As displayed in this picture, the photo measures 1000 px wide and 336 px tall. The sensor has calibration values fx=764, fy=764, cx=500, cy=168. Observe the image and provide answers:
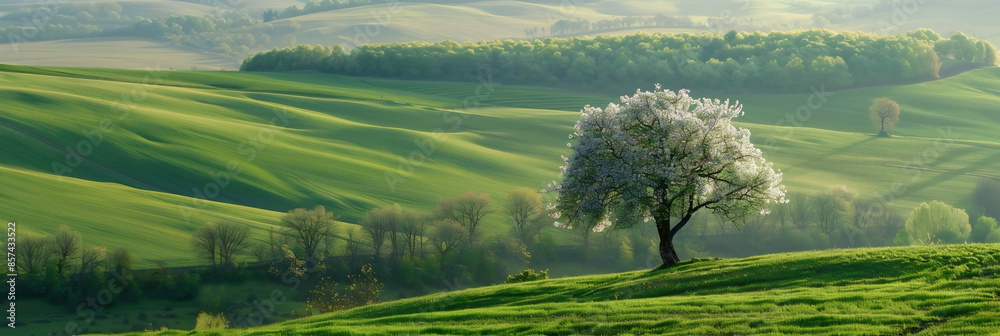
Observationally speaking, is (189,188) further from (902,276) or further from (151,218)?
(902,276)

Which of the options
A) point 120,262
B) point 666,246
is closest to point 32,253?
point 120,262

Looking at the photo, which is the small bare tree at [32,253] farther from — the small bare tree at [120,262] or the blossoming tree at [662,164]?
the blossoming tree at [662,164]

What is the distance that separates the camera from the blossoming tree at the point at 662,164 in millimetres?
38844

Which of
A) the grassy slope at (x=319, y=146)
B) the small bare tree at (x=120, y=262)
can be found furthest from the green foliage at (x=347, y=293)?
the small bare tree at (x=120, y=262)

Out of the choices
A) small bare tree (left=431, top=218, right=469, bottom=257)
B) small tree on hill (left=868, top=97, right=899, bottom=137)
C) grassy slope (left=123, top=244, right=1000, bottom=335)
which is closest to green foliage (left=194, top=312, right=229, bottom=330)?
grassy slope (left=123, top=244, right=1000, bottom=335)

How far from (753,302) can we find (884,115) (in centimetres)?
14975

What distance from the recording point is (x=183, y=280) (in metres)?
74.1

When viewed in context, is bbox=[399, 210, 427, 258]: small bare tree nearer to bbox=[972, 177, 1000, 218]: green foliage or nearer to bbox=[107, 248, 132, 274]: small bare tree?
bbox=[107, 248, 132, 274]: small bare tree

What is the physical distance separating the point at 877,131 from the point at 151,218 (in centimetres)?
13866

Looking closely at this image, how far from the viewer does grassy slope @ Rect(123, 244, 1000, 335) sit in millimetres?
21680

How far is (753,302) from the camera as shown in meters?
25.9

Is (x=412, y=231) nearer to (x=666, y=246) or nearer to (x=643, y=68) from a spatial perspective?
(x=666, y=246)

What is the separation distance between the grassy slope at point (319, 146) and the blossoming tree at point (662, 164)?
174 feet

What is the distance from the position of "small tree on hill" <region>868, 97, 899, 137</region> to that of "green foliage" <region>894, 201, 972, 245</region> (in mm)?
54591
